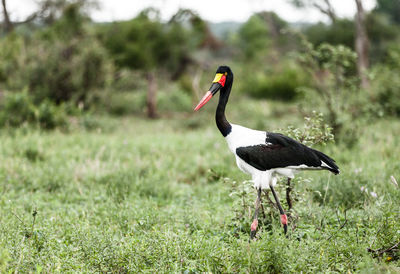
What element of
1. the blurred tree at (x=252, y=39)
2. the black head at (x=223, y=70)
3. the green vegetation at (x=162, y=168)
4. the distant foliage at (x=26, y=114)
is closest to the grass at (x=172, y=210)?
the green vegetation at (x=162, y=168)

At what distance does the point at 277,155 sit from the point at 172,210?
1.53 meters

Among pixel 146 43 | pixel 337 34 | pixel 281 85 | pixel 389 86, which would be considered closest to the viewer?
pixel 389 86

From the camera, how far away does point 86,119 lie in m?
8.89

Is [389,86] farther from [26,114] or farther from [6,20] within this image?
[6,20]

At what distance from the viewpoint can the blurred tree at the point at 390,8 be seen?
33.7 m

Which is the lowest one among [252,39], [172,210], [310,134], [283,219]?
[252,39]

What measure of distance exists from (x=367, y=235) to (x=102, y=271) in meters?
2.02

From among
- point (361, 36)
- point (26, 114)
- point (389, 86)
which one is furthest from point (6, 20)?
point (389, 86)

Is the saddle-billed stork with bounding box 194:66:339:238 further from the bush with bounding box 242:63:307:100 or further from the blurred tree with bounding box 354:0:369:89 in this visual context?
the bush with bounding box 242:63:307:100

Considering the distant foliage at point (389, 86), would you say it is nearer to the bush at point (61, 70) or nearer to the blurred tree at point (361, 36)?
the blurred tree at point (361, 36)

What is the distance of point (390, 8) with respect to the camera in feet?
111

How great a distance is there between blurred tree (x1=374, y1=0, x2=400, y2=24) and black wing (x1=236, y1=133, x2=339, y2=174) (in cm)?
3529

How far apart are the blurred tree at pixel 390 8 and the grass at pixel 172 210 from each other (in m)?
30.9

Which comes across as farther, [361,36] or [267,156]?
[361,36]
